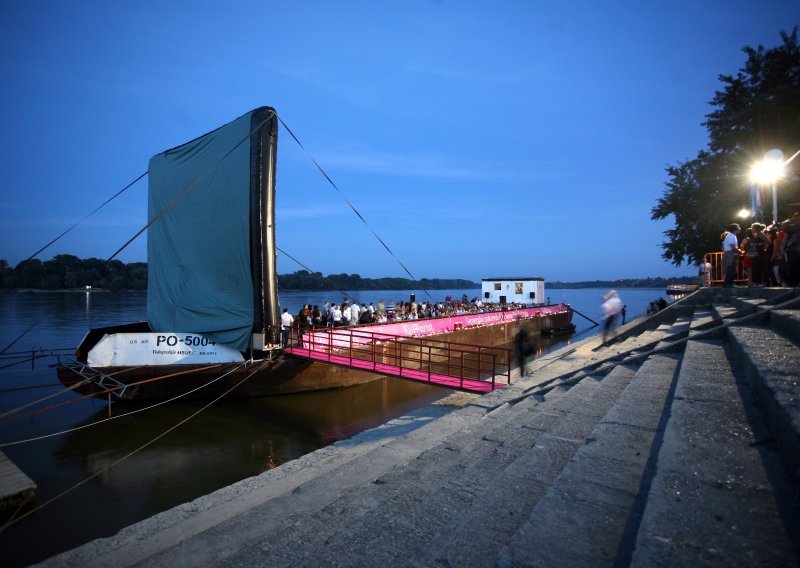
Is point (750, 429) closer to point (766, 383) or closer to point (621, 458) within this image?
point (766, 383)

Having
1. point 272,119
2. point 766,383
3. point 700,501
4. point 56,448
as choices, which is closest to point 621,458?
point 700,501

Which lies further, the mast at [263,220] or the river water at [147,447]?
the mast at [263,220]

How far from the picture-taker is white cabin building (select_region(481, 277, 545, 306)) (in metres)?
36.2

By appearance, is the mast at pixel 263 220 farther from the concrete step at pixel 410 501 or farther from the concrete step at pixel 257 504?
the concrete step at pixel 410 501

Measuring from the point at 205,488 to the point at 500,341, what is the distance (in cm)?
2111

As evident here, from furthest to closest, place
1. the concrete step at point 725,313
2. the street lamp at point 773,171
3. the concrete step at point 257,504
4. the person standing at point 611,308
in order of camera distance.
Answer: the street lamp at point 773,171 < the person standing at point 611,308 < the concrete step at point 725,313 < the concrete step at point 257,504

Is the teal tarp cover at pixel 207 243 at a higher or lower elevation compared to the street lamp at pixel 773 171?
lower

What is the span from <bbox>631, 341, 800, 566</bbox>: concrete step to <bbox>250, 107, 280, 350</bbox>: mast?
30.8 ft

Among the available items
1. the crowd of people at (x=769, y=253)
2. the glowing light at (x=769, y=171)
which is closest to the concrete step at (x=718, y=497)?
the crowd of people at (x=769, y=253)

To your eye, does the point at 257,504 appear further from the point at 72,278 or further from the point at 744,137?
the point at 72,278

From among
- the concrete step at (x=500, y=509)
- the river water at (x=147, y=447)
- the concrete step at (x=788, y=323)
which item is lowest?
the river water at (x=147, y=447)

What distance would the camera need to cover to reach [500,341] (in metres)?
25.6

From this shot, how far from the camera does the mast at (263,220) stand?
33.8ft

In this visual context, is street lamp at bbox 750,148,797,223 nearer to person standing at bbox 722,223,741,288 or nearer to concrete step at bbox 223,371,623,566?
person standing at bbox 722,223,741,288
